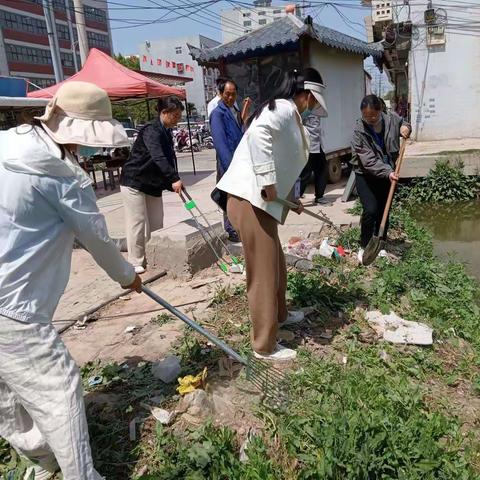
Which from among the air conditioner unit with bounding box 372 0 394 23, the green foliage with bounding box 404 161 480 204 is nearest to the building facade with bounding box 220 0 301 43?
the air conditioner unit with bounding box 372 0 394 23

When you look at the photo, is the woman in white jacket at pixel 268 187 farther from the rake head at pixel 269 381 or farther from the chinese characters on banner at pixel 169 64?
the chinese characters on banner at pixel 169 64

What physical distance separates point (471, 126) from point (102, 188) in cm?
1057

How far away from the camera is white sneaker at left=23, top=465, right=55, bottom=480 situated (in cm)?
219

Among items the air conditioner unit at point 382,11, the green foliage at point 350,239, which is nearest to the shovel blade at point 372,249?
the green foliage at point 350,239

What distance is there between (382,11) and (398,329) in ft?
45.8

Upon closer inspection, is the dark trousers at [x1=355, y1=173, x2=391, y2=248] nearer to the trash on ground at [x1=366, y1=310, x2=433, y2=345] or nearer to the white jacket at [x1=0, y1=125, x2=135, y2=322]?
the trash on ground at [x1=366, y1=310, x2=433, y2=345]

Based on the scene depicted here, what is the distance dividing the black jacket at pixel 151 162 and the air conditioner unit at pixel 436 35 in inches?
455

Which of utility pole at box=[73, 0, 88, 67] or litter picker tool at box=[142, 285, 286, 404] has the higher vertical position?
utility pole at box=[73, 0, 88, 67]

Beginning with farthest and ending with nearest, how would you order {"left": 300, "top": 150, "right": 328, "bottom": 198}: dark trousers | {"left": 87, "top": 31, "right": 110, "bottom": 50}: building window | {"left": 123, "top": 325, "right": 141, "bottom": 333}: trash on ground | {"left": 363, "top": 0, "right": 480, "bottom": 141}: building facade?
{"left": 87, "top": 31, "right": 110, "bottom": 50}: building window
{"left": 363, "top": 0, "right": 480, "bottom": 141}: building facade
{"left": 300, "top": 150, "right": 328, "bottom": 198}: dark trousers
{"left": 123, "top": 325, "right": 141, "bottom": 333}: trash on ground

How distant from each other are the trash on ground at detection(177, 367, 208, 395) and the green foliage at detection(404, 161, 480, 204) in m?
6.55

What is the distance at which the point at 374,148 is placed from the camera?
4668 millimetres

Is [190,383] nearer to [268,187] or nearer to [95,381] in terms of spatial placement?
[95,381]

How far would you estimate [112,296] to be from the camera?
4.58 metres

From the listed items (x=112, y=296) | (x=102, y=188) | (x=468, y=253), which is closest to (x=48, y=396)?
(x=112, y=296)
